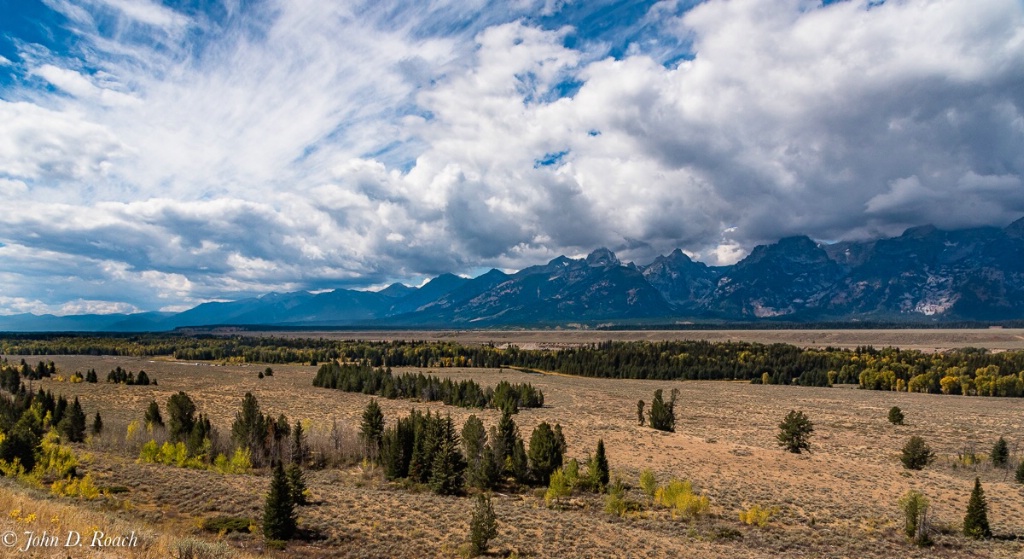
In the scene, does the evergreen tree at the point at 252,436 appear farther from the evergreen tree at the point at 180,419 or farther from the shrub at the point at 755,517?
the shrub at the point at 755,517

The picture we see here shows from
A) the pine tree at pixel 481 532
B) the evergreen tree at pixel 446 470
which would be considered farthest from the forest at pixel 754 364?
the pine tree at pixel 481 532

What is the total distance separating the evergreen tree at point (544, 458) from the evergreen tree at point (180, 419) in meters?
32.4

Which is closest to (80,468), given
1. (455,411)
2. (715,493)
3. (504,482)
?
(504,482)

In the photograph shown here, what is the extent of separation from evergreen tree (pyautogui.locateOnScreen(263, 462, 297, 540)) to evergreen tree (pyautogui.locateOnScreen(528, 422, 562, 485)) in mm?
21076

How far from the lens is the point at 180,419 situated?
5175 centimetres

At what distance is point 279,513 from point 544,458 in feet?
72.9

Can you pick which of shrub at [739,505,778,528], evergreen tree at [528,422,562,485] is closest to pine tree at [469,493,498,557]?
shrub at [739,505,778,528]

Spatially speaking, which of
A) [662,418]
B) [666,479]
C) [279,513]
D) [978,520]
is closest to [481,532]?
[279,513]

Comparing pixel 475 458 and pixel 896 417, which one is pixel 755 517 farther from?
pixel 896 417

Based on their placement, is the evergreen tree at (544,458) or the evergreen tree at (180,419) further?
the evergreen tree at (180,419)

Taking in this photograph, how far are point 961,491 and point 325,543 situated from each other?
45742 millimetres

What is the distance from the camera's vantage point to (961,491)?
39.4 metres

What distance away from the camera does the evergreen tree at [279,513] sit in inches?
961

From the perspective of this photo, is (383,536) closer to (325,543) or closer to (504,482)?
(325,543)
